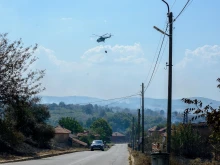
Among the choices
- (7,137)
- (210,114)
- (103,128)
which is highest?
(103,128)

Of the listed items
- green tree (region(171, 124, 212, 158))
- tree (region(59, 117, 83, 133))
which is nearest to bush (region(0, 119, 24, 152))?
green tree (region(171, 124, 212, 158))

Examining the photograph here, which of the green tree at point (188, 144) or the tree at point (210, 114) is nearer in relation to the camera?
the tree at point (210, 114)

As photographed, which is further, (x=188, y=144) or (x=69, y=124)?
(x=69, y=124)

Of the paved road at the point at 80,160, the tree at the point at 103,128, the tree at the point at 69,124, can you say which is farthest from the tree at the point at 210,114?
the tree at the point at 103,128

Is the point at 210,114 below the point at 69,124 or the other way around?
below

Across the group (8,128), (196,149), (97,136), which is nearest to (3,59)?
(8,128)

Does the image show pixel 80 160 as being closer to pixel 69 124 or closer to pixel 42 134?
pixel 42 134

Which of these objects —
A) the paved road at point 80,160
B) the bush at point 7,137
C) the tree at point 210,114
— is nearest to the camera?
the tree at point 210,114

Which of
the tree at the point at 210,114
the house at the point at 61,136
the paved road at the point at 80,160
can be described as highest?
the tree at the point at 210,114

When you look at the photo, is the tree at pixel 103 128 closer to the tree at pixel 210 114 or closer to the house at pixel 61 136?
the house at pixel 61 136

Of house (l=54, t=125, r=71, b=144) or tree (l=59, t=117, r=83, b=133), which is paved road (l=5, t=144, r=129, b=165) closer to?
house (l=54, t=125, r=71, b=144)

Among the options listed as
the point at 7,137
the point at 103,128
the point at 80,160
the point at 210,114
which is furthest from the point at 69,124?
the point at 210,114
